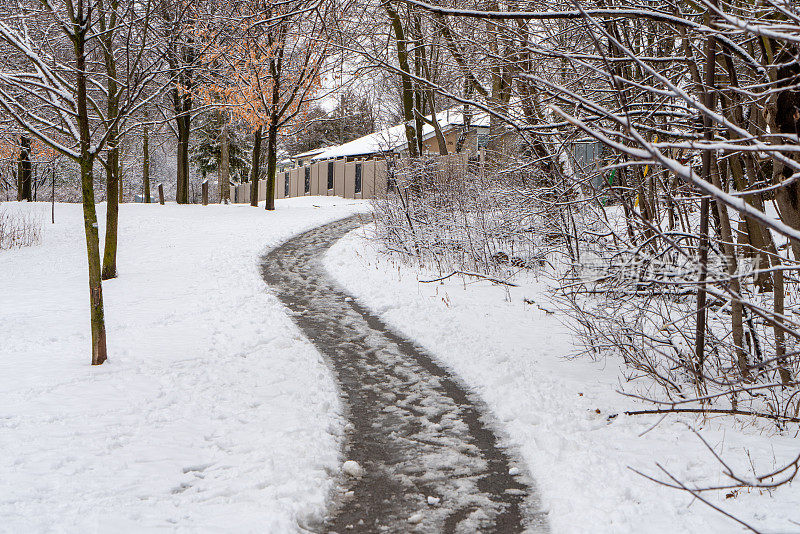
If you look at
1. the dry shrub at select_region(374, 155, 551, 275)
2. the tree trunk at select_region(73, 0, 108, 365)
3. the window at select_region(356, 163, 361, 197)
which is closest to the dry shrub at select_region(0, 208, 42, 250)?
the dry shrub at select_region(374, 155, 551, 275)

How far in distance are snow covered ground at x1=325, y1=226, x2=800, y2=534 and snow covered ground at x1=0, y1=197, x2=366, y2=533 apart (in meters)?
1.58

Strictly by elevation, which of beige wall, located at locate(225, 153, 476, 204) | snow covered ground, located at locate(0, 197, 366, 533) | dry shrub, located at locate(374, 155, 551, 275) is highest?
beige wall, located at locate(225, 153, 476, 204)

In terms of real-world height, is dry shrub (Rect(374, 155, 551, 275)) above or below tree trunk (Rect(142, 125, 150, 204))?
below

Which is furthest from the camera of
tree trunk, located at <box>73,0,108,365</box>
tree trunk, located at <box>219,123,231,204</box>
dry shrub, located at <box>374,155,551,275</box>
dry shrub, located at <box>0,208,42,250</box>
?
tree trunk, located at <box>219,123,231,204</box>

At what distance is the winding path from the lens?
3.87 metres

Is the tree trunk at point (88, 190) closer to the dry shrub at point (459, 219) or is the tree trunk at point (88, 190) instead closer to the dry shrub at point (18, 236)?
the dry shrub at point (459, 219)

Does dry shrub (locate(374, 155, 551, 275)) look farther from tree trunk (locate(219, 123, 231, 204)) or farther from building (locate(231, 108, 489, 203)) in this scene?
tree trunk (locate(219, 123, 231, 204))

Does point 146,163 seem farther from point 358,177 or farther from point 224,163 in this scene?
point 358,177

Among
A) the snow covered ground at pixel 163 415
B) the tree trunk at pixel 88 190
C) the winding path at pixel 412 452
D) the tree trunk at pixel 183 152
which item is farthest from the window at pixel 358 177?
the tree trunk at pixel 88 190

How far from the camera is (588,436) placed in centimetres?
479

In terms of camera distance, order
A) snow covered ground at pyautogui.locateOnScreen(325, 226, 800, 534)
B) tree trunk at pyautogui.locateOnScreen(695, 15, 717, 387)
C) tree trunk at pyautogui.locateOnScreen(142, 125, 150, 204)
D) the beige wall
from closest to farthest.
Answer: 1. snow covered ground at pyautogui.locateOnScreen(325, 226, 800, 534)
2. tree trunk at pyautogui.locateOnScreen(695, 15, 717, 387)
3. tree trunk at pyautogui.locateOnScreen(142, 125, 150, 204)
4. the beige wall

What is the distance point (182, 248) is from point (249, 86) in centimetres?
893

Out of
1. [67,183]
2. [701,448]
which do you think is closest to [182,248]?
[701,448]

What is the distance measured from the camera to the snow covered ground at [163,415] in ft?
A: 12.4
